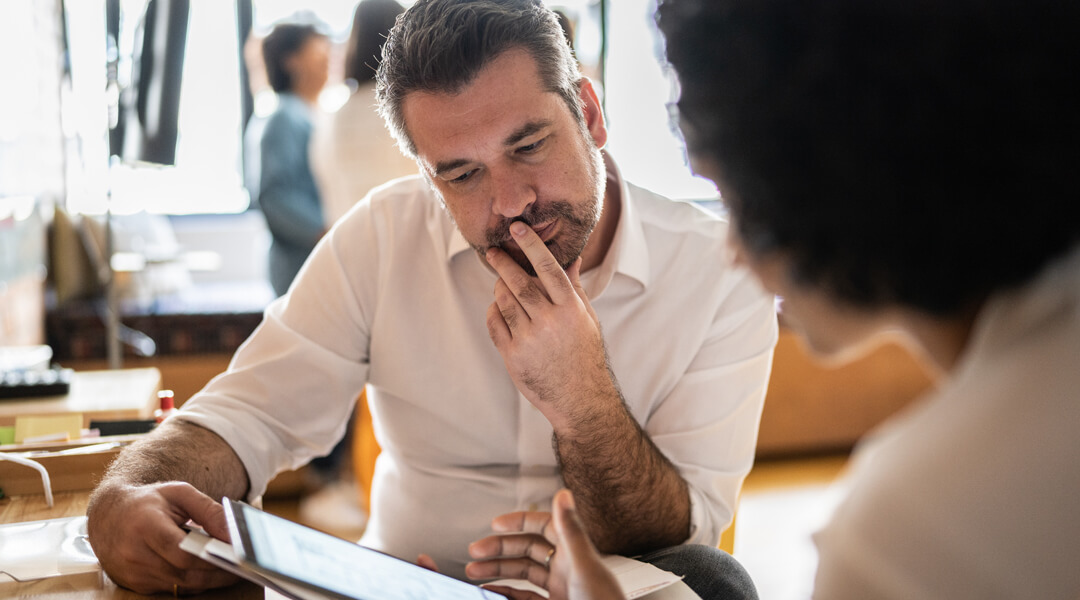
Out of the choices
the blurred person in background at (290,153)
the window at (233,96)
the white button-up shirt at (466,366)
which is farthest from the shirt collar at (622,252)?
the window at (233,96)

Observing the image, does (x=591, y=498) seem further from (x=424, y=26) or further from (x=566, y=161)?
(x=424, y=26)

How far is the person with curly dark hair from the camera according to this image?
441mm

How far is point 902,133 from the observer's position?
1.53 ft

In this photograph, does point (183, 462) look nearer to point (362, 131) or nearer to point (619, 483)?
point (619, 483)

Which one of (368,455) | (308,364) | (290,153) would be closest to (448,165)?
(308,364)

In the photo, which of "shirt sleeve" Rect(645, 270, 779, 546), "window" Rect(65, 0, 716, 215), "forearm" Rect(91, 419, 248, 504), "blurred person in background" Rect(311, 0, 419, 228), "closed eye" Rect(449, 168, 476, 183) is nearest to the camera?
"forearm" Rect(91, 419, 248, 504)

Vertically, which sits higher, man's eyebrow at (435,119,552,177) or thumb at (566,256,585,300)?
man's eyebrow at (435,119,552,177)

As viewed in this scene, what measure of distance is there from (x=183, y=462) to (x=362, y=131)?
4.68 feet

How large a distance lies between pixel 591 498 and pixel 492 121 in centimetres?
49

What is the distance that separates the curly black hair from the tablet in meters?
0.45

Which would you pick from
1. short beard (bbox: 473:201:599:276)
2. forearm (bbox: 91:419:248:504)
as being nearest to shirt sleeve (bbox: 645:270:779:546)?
short beard (bbox: 473:201:599:276)

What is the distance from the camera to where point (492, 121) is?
1091 millimetres

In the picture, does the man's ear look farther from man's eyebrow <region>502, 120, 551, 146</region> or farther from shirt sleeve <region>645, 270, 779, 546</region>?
shirt sleeve <region>645, 270, 779, 546</region>

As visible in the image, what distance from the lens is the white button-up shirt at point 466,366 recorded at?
1.26m
